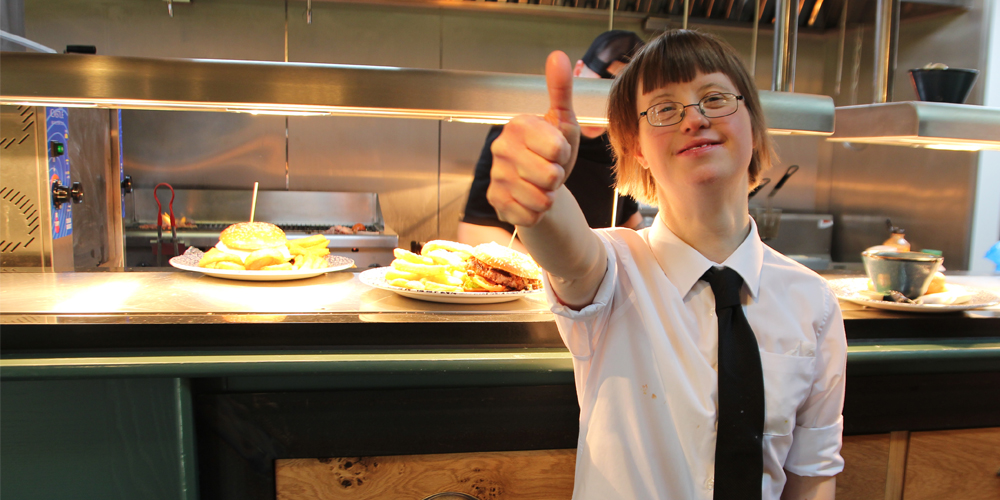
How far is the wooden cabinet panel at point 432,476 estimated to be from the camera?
1342 mm

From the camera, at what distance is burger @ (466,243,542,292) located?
60.4 inches

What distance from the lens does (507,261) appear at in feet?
5.03

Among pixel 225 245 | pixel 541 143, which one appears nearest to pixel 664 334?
pixel 541 143

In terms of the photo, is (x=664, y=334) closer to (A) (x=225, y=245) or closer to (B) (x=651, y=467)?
(B) (x=651, y=467)

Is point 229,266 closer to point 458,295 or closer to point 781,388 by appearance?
point 458,295

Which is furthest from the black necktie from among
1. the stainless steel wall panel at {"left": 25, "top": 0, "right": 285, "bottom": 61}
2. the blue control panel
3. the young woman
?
the stainless steel wall panel at {"left": 25, "top": 0, "right": 285, "bottom": 61}

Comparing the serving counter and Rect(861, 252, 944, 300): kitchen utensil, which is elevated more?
Rect(861, 252, 944, 300): kitchen utensil

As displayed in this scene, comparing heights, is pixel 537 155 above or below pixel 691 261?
above

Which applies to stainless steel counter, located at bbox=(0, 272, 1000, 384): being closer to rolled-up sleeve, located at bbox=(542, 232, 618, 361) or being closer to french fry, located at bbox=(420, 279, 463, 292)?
french fry, located at bbox=(420, 279, 463, 292)

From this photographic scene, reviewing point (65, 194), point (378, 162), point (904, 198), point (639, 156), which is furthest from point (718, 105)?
point (904, 198)

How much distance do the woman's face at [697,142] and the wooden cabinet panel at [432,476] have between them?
28.2 inches

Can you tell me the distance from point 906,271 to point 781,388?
2.50 ft

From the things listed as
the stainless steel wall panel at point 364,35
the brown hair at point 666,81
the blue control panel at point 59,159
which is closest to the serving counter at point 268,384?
the brown hair at point 666,81

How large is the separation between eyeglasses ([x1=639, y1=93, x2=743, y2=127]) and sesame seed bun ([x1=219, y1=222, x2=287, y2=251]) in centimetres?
119
